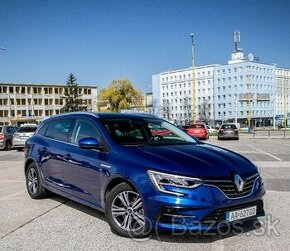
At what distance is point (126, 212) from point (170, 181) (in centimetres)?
83

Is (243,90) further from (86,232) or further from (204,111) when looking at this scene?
(86,232)

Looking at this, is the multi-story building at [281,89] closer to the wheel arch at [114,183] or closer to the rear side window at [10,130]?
the rear side window at [10,130]

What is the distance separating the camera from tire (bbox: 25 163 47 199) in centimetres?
744

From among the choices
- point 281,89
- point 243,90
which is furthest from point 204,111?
point 281,89

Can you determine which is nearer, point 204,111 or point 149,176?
point 149,176

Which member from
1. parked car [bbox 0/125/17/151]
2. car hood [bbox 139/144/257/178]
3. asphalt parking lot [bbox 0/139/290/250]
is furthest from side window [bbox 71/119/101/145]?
parked car [bbox 0/125/17/151]

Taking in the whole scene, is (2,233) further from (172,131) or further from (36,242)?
(172,131)

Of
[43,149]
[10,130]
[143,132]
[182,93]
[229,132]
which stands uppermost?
[182,93]

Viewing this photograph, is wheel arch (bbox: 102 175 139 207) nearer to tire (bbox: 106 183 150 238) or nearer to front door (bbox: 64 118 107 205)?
tire (bbox: 106 183 150 238)

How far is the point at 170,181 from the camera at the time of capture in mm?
4523

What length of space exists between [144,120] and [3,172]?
7.30 meters

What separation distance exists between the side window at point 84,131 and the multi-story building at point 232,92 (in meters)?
101

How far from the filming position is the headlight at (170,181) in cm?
447

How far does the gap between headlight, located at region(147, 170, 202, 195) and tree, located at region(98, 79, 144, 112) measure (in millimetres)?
93944
